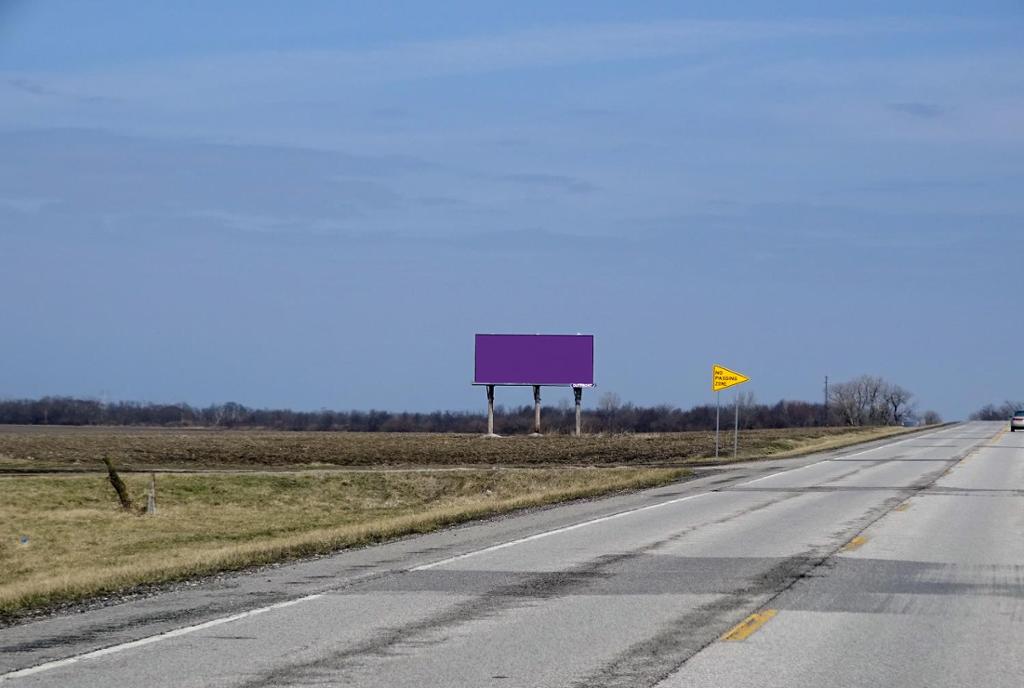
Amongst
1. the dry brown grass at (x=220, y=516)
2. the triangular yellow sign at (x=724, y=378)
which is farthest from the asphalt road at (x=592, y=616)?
the triangular yellow sign at (x=724, y=378)

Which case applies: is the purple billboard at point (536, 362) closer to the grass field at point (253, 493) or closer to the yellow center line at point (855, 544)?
the grass field at point (253, 493)

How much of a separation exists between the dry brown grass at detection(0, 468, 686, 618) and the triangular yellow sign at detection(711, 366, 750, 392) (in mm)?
5101

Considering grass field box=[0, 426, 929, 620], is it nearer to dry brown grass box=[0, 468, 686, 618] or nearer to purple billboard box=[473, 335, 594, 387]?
dry brown grass box=[0, 468, 686, 618]

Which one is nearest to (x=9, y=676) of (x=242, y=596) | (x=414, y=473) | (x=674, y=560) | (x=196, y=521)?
(x=242, y=596)

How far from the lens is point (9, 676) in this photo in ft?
31.3

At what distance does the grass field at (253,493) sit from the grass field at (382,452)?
0.11m

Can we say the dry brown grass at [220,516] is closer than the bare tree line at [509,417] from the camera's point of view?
Yes

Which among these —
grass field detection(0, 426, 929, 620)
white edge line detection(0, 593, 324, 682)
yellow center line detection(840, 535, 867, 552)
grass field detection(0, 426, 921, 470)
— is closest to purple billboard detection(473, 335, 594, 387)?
grass field detection(0, 426, 921, 470)

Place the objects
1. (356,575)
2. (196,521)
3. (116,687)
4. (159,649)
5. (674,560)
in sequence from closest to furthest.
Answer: (116,687) → (159,649) → (356,575) → (674,560) → (196,521)

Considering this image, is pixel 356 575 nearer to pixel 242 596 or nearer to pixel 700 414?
pixel 242 596

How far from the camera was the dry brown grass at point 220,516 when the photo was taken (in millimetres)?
17141

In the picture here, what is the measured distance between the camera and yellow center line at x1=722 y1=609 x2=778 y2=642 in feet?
36.2

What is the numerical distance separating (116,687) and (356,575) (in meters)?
6.55

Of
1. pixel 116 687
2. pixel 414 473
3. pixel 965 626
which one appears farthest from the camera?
pixel 414 473
